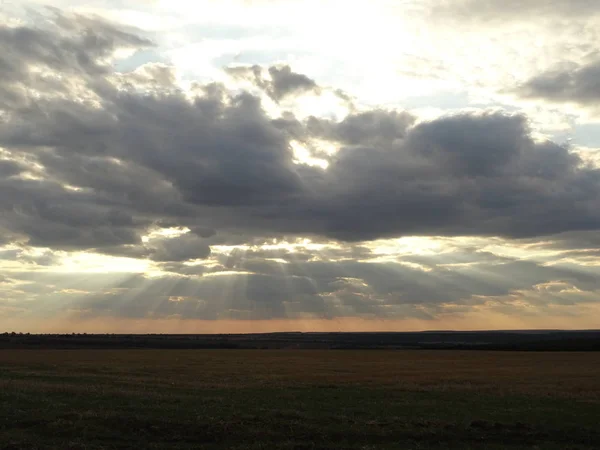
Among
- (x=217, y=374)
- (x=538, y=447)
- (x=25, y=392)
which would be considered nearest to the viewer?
(x=538, y=447)

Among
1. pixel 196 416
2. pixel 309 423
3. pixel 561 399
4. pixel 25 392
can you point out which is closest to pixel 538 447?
pixel 309 423

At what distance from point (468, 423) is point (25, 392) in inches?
974

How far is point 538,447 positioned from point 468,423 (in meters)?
4.68

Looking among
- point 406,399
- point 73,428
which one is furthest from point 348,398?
point 73,428

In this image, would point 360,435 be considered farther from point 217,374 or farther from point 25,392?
point 217,374

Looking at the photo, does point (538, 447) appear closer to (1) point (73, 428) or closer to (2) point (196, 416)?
(2) point (196, 416)

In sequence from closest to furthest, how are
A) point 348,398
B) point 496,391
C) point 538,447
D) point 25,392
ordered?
point 538,447 < point 25,392 < point 348,398 < point 496,391

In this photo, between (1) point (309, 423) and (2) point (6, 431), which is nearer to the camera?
(2) point (6, 431)

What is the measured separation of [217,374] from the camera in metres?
60.5

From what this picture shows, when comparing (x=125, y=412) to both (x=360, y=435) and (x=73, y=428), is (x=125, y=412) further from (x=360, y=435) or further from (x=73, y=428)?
(x=360, y=435)

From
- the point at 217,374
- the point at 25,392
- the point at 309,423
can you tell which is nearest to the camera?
the point at 309,423

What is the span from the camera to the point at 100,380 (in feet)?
155

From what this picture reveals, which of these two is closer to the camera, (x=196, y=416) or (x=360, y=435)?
(x=360, y=435)

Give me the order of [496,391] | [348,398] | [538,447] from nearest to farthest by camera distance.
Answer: [538,447] → [348,398] → [496,391]
